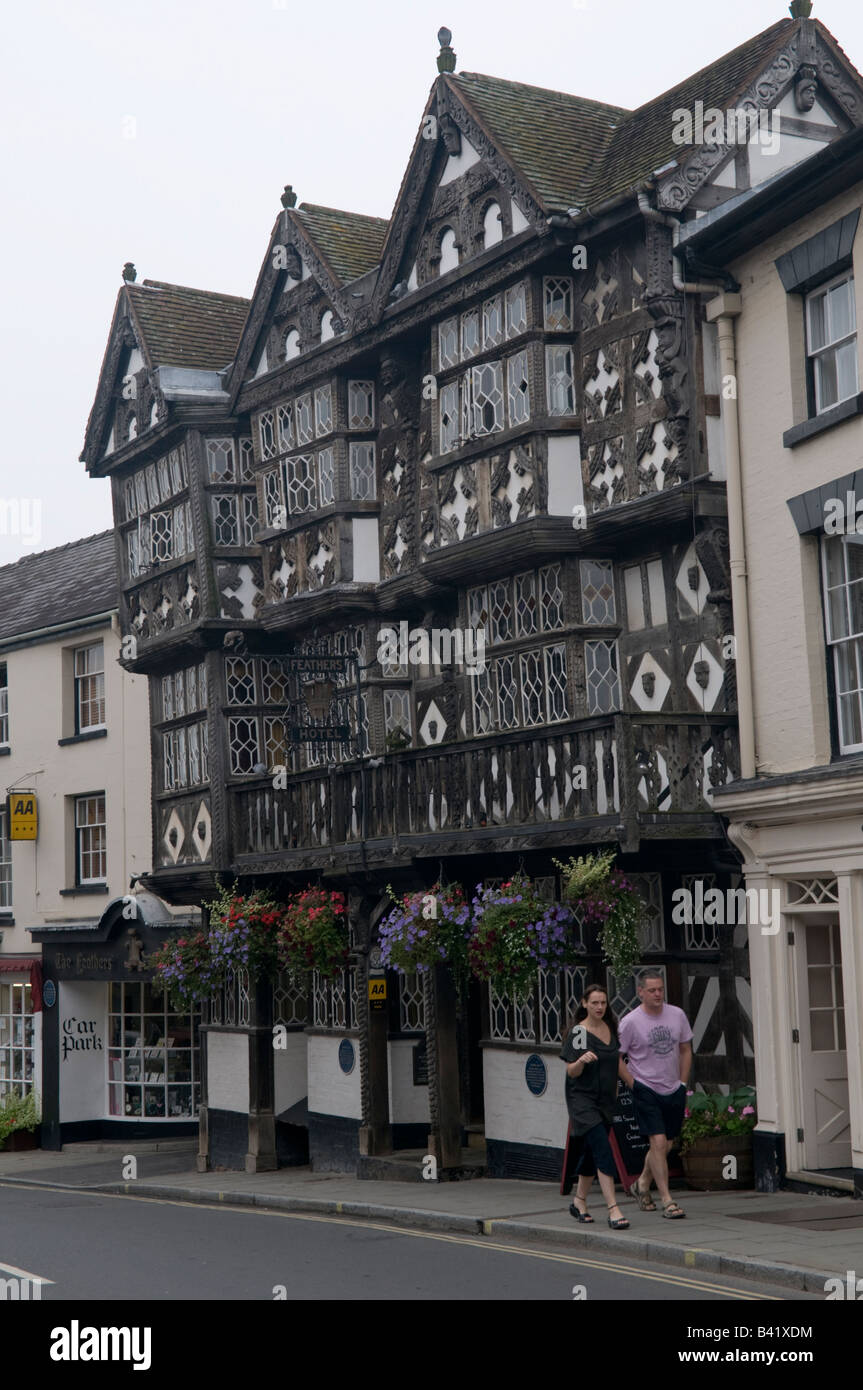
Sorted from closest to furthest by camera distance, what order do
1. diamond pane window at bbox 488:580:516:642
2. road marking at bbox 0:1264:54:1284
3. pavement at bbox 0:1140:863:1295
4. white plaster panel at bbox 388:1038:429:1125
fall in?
1. pavement at bbox 0:1140:863:1295
2. road marking at bbox 0:1264:54:1284
3. diamond pane window at bbox 488:580:516:642
4. white plaster panel at bbox 388:1038:429:1125

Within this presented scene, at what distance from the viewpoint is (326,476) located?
21.5 m

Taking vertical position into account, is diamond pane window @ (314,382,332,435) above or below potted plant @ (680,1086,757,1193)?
above

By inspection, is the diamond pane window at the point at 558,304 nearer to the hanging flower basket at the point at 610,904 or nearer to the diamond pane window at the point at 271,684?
the hanging flower basket at the point at 610,904

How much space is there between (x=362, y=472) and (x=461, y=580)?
287 cm

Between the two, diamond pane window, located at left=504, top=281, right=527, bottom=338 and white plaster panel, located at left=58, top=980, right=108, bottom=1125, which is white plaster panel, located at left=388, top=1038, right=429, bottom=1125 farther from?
white plaster panel, located at left=58, top=980, right=108, bottom=1125

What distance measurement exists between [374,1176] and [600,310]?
32.0ft

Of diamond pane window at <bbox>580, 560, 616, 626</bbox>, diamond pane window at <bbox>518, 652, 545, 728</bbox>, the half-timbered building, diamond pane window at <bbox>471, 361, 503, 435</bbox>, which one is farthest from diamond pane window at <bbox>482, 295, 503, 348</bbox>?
diamond pane window at <bbox>518, 652, 545, 728</bbox>

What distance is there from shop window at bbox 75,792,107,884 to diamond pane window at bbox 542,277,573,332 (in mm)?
14012

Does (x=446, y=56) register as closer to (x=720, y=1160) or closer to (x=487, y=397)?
(x=487, y=397)

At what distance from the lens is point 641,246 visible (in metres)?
16.9

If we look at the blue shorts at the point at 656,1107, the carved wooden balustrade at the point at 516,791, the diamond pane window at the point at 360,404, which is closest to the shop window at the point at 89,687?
the carved wooden balustrade at the point at 516,791

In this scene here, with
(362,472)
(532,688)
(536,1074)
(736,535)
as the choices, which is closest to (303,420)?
(362,472)

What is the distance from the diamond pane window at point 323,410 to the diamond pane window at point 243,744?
4.21 meters

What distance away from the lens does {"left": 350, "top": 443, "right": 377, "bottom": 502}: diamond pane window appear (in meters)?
21.3
